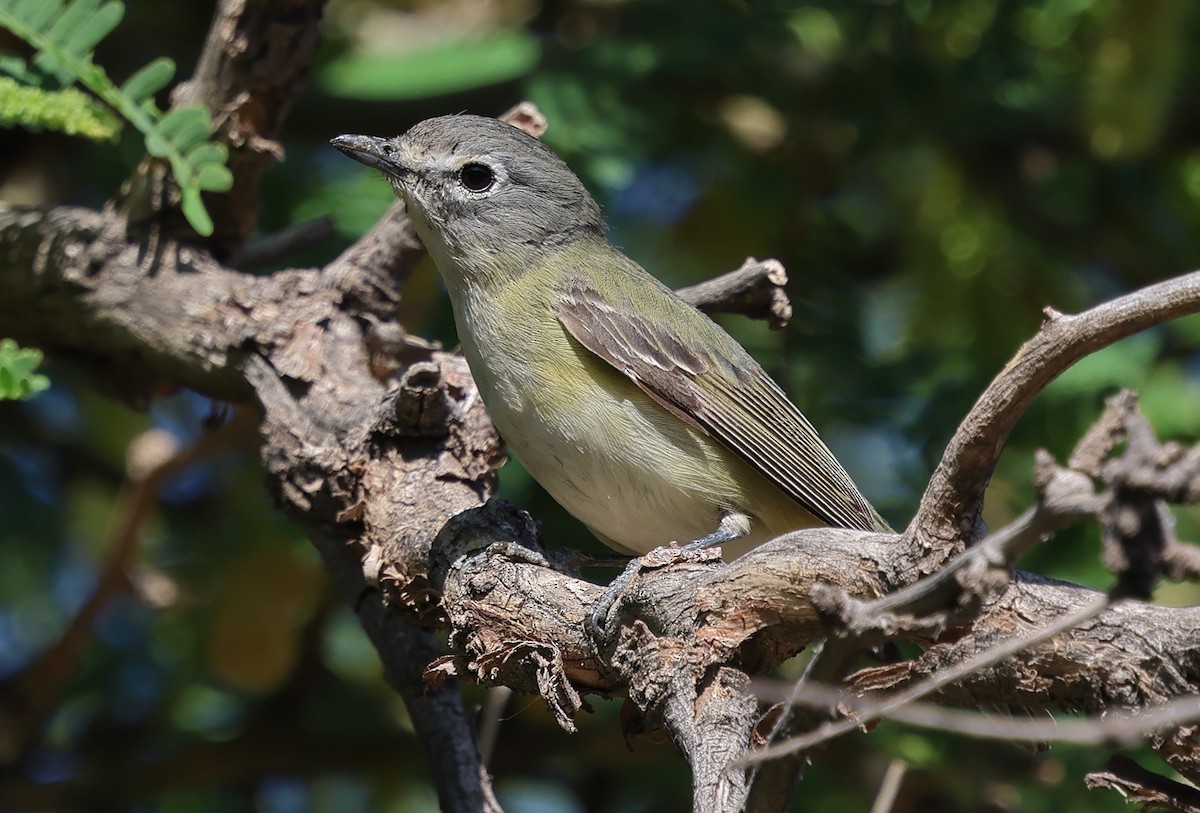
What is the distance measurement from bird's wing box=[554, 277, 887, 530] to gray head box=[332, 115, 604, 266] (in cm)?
34

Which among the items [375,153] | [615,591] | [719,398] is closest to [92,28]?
[375,153]

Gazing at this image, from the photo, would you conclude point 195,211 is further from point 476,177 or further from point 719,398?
point 719,398

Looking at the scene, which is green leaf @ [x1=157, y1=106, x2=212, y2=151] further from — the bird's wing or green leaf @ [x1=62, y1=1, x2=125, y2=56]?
the bird's wing

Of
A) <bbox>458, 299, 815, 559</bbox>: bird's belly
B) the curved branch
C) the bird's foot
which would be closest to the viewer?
the curved branch

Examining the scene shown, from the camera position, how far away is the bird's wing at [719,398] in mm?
3877

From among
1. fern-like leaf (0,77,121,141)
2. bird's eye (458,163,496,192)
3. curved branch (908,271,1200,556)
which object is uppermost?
bird's eye (458,163,496,192)

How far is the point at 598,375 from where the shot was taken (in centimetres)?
393

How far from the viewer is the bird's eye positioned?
170 inches

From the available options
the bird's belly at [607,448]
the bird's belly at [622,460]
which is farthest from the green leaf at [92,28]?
the bird's belly at [622,460]

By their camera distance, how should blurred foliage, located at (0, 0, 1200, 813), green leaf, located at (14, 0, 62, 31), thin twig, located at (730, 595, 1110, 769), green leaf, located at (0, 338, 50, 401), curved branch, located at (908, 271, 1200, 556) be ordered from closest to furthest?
thin twig, located at (730, 595, 1110, 769)
curved branch, located at (908, 271, 1200, 556)
green leaf, located at (0, 338, 50, 401)
green leaf, located at (14, 0, 62, 31)
blurred foliage, located at (0, 0, 1200, 813)

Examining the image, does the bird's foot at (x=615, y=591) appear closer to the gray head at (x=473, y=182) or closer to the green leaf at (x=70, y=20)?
the gray head at (x=473, y=182)

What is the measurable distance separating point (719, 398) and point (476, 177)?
115cm

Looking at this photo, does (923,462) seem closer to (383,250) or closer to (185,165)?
(383,250)

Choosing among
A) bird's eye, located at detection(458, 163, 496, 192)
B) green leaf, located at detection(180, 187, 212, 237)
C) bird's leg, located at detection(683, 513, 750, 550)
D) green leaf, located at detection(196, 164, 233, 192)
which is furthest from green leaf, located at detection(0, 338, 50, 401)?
bird's leg, located at detection(683, 513, 750, 550)
